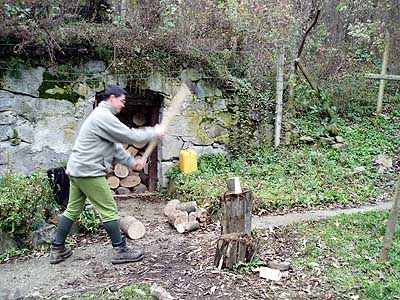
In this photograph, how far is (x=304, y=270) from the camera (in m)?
3.49

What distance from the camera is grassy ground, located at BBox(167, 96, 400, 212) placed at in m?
5.36

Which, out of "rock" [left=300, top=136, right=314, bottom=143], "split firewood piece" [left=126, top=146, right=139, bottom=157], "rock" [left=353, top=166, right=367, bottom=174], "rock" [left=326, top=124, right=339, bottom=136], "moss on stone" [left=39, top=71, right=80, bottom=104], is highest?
"moss on stone" [left=39, top=71, right=80, bottom=104]

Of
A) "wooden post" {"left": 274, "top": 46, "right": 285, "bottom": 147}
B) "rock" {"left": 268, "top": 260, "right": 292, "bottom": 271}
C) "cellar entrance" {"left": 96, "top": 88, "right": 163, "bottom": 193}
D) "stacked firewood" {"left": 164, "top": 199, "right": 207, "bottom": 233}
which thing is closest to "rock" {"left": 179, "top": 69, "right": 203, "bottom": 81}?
"cellar entrance" {"left": 96, "top": 88, "right": 163, "bottom": 193}

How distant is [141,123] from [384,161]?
4.05 metres

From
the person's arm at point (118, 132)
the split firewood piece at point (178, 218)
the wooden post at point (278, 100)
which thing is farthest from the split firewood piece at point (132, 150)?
the person's arm at point (118, 132)

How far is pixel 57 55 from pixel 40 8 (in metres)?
0.72

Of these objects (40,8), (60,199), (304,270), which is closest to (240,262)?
(304,270)

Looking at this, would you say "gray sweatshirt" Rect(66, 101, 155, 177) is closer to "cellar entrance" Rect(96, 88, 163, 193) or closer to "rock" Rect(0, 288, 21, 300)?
"rock" Rect(0, 288, 21, 300)

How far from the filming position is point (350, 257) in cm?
369

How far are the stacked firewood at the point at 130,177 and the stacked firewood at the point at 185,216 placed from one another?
5.08ft

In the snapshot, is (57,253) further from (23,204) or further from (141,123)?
(141,123)

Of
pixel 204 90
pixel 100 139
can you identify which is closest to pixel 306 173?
pixel 204 90

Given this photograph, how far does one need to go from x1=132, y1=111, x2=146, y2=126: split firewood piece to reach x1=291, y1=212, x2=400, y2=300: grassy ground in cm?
326

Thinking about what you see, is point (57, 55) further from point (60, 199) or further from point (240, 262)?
point (240, 262)
